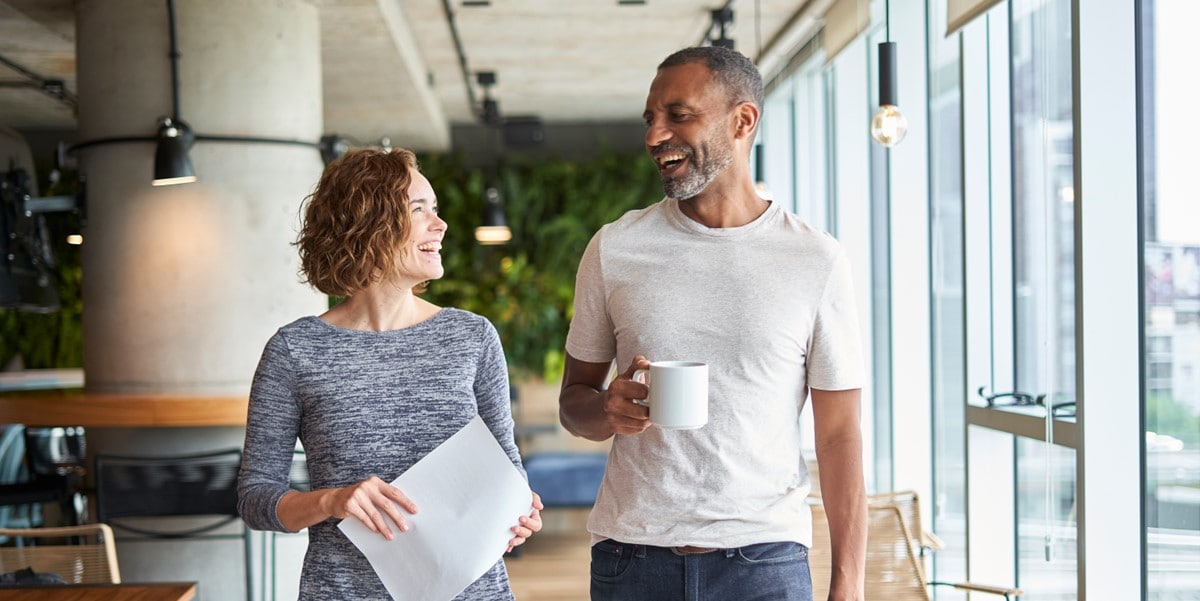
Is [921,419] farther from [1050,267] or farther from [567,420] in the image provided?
[567,420]

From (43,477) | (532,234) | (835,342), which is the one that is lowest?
(43,477)

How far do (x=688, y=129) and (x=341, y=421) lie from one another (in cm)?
69

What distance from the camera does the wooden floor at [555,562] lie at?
632cm

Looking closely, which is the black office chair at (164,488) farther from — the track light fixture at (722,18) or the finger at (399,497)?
the track light fixture at (722,18)

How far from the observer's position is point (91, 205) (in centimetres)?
505

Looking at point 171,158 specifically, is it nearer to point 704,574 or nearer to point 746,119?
point 746,119

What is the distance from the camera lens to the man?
168cm

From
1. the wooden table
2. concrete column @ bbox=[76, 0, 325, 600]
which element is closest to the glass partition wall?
the wooden table

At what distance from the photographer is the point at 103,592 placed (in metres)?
2.27

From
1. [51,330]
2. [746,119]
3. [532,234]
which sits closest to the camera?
[746,119]

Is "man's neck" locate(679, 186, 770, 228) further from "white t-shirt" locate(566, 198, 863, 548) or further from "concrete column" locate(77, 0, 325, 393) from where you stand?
"concrete column" locate(77, 0, 325, 393)

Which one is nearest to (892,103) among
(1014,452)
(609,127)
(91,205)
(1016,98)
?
(1016,98)

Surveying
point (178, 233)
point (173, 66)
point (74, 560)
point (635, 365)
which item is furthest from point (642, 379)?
point (173, 66)

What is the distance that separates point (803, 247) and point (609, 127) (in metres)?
9.14
